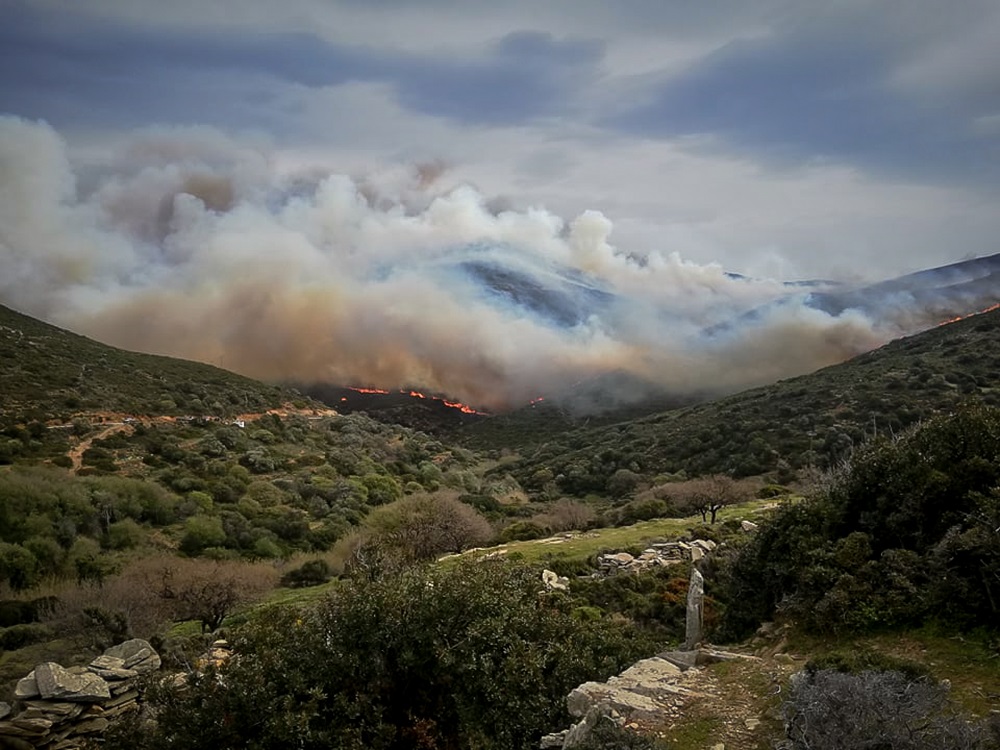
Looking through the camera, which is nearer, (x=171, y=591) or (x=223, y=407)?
(x=171, y=591)

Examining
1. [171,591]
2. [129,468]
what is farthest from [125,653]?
[129,468]

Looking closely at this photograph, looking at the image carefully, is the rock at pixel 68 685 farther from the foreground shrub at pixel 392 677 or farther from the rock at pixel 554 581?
the rock at pixel 554 581

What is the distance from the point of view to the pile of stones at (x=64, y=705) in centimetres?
1853

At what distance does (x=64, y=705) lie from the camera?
62.8 ft

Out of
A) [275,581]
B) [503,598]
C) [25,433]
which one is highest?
[25,433]

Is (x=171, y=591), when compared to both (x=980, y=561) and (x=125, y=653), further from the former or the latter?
(x=980, y=561)

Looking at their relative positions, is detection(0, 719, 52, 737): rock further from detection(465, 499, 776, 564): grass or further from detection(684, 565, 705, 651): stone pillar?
detection(465, 499, 776, 564): grass

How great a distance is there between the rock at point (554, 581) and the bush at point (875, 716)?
58.4 feet

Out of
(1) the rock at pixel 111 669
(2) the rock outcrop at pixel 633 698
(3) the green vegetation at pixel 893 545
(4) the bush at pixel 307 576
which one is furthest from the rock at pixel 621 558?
(1) the rock at pixel 111 669

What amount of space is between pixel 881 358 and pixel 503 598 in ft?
334

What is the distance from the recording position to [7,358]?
2557 inches

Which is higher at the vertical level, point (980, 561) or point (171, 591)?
point (980, 561)

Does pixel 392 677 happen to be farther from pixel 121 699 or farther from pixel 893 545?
pixel 893 545

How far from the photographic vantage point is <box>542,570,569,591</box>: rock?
2759cm
